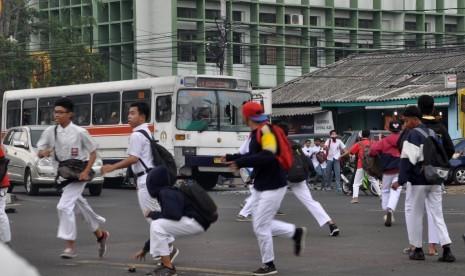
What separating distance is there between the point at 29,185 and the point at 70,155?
14087 millimetres

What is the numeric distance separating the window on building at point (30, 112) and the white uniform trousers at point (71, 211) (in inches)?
828

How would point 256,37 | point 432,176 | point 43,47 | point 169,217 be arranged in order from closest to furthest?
1. point 169,217
2. point 432,176
3. point 43,47
4. point 256,37

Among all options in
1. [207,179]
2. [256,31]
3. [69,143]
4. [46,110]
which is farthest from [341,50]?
[69,143]

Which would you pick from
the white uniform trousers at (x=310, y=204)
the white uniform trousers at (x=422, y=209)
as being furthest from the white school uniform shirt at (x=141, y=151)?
the white uniform trousers at (x=310, y=204)

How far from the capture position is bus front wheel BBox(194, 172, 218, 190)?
27714 millimetres

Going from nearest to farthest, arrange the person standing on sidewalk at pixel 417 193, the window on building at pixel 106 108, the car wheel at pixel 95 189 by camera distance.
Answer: the person standing on sidewalk at pixel 417 193, the car wheel at pixel 95 189, the window on building at pixel 106 108

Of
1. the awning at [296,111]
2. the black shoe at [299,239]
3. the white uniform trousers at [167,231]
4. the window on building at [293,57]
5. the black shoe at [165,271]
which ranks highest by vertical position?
the window on building at [293,57]

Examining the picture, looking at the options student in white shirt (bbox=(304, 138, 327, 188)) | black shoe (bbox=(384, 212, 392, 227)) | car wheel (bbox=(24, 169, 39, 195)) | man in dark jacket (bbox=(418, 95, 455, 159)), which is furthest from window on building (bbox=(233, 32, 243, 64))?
man in dark jacket (bbox=(418, 95, 455, 159))

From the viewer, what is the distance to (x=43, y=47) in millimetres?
58969

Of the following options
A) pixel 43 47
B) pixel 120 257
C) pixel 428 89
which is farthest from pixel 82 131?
pixel 43 47

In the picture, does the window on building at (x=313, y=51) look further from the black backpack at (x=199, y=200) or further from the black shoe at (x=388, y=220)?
the black backpack at (x=199, y=200)

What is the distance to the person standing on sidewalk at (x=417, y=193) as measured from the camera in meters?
10.8

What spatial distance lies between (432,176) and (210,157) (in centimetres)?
1664

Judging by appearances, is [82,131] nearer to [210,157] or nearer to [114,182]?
[210,157]
